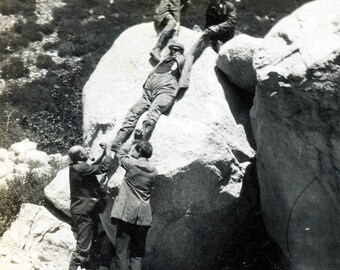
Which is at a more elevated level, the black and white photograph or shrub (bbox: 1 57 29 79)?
the black and white photograph

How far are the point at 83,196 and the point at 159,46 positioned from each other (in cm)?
388

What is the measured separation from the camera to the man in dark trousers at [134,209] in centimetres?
705

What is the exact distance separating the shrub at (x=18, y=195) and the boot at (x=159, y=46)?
367 cm

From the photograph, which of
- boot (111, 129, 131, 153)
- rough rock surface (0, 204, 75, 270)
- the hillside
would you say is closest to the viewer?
boot (111, 129, 131, 153)

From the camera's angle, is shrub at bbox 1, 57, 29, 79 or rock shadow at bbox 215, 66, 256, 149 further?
shrub at bbox 1, 57, 29, 79

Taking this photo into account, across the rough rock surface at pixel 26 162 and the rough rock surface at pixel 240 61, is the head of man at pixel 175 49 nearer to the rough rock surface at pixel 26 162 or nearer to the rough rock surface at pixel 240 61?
the rough rock surface at pixel 240 61

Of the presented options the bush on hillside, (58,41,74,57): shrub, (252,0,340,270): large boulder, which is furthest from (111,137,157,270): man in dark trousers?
the bush on hillside

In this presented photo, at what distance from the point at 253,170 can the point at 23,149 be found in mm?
6099

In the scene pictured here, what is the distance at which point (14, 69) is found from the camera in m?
16.9

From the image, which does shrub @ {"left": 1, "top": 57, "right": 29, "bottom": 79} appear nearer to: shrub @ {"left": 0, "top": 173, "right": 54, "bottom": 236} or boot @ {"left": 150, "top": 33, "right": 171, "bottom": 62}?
shrub @ {"left": 0, "top": 173, "right": 54, "bottom": 236}

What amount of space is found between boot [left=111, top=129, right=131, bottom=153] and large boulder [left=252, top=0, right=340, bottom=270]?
230 cm

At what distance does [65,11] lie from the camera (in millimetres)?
20953

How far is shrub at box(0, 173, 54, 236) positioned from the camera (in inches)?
372

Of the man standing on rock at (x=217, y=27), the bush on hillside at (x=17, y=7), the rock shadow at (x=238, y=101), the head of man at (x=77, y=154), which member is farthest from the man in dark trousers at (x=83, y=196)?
the bush on hillside at (x=17, y=7)
